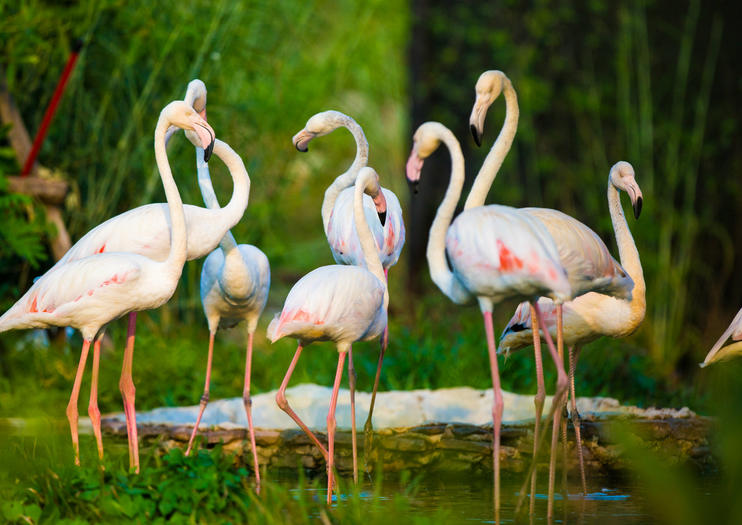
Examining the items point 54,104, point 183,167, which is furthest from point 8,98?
point 183,167

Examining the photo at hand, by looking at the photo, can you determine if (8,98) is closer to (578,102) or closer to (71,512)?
(71,512)

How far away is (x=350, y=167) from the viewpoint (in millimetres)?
5684

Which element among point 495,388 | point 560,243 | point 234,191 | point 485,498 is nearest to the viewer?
point 495,388

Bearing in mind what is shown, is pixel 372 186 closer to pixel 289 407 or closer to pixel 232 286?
pixel 232 286

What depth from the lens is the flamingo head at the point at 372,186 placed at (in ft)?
15.5

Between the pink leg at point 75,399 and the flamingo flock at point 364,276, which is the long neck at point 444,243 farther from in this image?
the pink leg at point 75,399

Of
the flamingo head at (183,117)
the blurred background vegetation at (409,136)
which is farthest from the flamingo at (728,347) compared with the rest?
the flamingo head at (183,117)

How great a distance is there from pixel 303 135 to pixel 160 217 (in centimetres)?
94

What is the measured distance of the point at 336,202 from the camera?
5.89 meters

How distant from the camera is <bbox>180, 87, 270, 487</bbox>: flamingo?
16.2 ft

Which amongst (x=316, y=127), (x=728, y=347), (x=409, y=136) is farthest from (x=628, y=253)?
(x=409, y=136)

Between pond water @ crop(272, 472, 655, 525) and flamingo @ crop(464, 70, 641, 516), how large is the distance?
0.17m

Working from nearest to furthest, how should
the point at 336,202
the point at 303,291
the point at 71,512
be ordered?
1. the point at 71,512
2. the point at 303,291
3. the point at 336,202

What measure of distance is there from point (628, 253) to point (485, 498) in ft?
4.86
